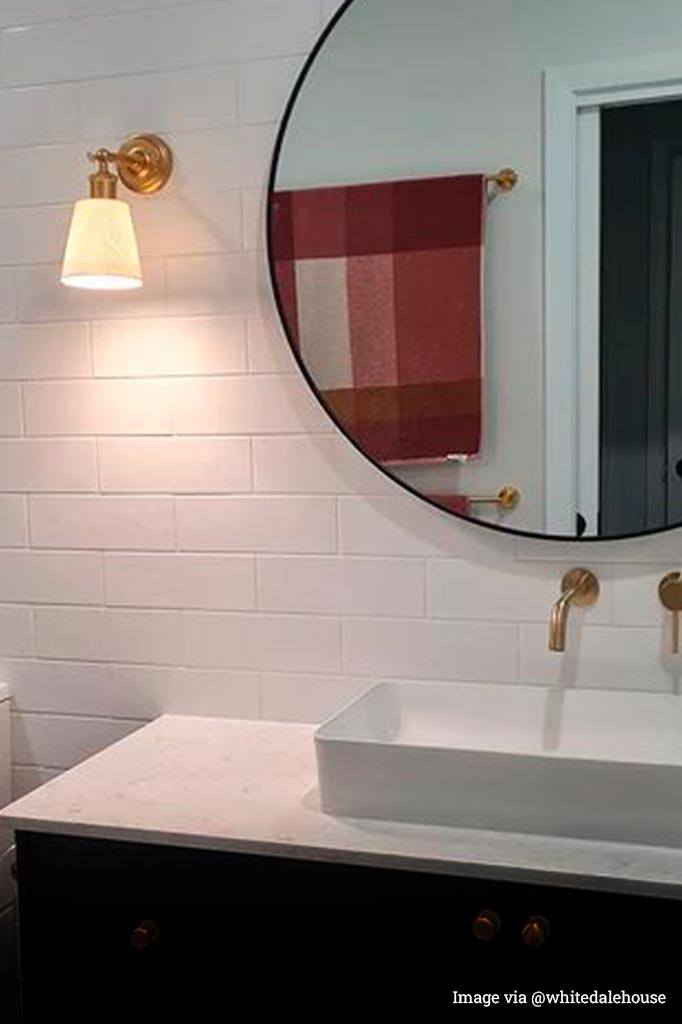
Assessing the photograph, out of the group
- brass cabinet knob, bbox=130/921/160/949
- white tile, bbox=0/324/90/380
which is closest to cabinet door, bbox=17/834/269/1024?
brass cabinet knob, bbox=130/921/160/949

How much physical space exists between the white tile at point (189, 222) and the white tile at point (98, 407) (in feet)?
0.75

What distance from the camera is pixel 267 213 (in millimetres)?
1759

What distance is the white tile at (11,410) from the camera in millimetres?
A: 1927

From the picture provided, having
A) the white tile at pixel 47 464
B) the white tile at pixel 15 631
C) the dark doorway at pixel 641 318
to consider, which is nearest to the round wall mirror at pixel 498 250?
the dark doorway at pixel 641 318

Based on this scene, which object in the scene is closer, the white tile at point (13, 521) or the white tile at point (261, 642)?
the white tile at point (261, 642)

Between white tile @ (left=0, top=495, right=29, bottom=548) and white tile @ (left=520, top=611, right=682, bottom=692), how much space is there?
89 centimetres

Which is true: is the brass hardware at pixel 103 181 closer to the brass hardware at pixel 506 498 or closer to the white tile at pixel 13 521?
the white tile at pixel 13 521

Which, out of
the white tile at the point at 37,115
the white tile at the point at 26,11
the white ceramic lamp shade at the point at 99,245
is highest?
the white tile at the point at 26,11

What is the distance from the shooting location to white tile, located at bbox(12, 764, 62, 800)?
197cm

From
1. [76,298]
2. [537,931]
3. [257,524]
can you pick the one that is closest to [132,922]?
[537,931]

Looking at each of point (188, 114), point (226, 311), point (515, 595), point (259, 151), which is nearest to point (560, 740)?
point (515, 595)

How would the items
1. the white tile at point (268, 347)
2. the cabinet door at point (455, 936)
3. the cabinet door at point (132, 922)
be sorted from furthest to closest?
the white tile at point (268, 347), the cabinet door at point (132, 922), the cabinet door at point (455, 936)

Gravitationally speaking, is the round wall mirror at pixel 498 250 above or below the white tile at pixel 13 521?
above

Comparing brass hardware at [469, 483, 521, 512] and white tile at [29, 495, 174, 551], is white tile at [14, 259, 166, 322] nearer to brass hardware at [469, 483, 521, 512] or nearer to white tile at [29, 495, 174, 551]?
white tile at [29, 495, 174, 551]
